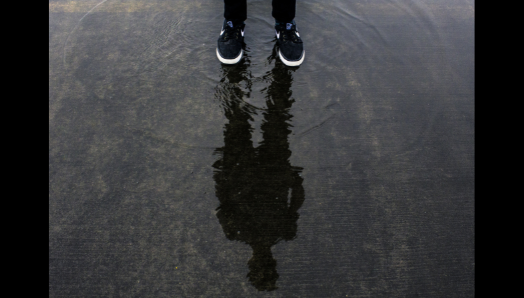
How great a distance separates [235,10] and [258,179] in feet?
3.97

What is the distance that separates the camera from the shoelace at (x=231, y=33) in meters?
2.21

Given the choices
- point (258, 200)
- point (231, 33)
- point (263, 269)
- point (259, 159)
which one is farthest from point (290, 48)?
point (263, 269)

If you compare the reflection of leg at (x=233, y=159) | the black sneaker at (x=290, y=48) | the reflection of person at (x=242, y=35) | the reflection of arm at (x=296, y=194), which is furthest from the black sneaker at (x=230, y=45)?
the reflection of arm at (x=296, y=194)

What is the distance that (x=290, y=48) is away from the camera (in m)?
2.18

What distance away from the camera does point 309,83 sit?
208cm

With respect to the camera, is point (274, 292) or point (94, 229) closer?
point (274, 292)

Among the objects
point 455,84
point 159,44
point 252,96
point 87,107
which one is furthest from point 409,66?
point 87,107

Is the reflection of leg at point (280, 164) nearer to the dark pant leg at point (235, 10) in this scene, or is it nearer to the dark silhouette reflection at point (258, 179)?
the dark silhouette reflection at point (258, 179)

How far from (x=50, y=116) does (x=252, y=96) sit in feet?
3.53

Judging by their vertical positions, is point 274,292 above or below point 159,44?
below

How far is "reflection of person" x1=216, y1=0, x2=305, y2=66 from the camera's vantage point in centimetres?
217

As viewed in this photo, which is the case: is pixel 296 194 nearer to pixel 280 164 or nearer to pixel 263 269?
pixel 280 164

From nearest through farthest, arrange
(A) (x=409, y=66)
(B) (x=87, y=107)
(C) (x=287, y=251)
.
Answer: (C) (x=287, y=251), (B) (x=87, y=107), (A) (x=409, y=66)
